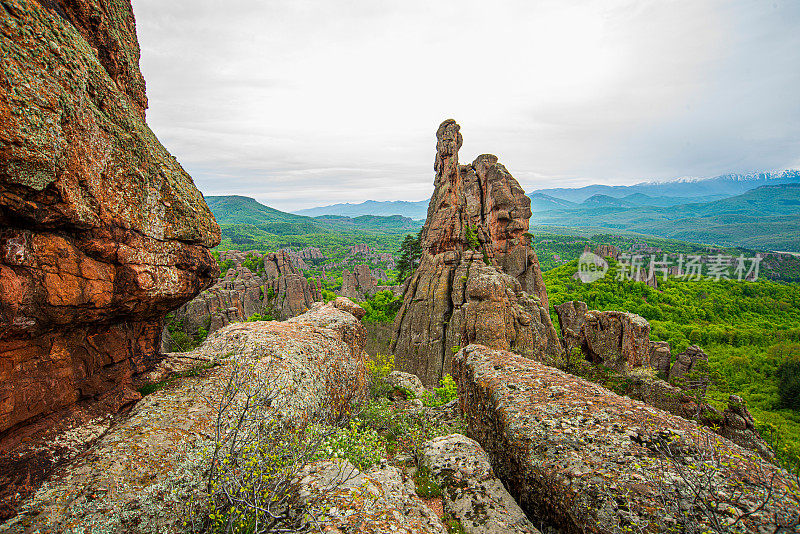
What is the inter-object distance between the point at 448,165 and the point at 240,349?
32.9m

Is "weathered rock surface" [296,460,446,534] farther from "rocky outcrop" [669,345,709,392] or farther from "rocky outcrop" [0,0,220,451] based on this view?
"rocky outcrop" [669,345,709,392]

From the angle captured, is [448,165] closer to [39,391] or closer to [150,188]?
[150,188]

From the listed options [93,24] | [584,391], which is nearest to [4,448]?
[93,24]

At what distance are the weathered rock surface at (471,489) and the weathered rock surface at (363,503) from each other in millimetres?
855

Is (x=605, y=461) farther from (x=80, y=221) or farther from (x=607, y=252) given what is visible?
(x=607, y=252)

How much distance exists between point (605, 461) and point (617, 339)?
82.2 ft

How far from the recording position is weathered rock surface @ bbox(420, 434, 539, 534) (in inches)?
253

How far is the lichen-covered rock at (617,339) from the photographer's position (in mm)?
25750

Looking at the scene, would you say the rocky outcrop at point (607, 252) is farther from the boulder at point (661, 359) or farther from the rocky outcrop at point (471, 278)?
the boulder at point (661, 359)

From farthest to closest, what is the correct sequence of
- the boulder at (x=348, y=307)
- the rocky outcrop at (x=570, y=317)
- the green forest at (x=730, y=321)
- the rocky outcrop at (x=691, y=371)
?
1. the green forest at (x=730, y=321)
2. the rocky outcrop at (x=570, y=317)
3. the rocky outcrop at (x=691, y=371)
4. the boulder at (x=348, y=307)

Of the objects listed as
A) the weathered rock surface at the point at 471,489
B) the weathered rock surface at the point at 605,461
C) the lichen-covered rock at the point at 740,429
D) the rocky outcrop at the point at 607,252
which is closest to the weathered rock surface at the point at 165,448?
the weathered rock surface at the point at 471,489

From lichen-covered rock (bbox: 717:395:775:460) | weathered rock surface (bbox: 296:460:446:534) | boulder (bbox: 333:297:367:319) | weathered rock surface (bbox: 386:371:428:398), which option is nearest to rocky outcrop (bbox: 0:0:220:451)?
weathered rock surface (bbox: 296:460:446:534)

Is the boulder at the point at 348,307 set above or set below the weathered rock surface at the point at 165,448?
below

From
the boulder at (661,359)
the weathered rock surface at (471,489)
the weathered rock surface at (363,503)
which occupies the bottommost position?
the boulder at (661,359)
